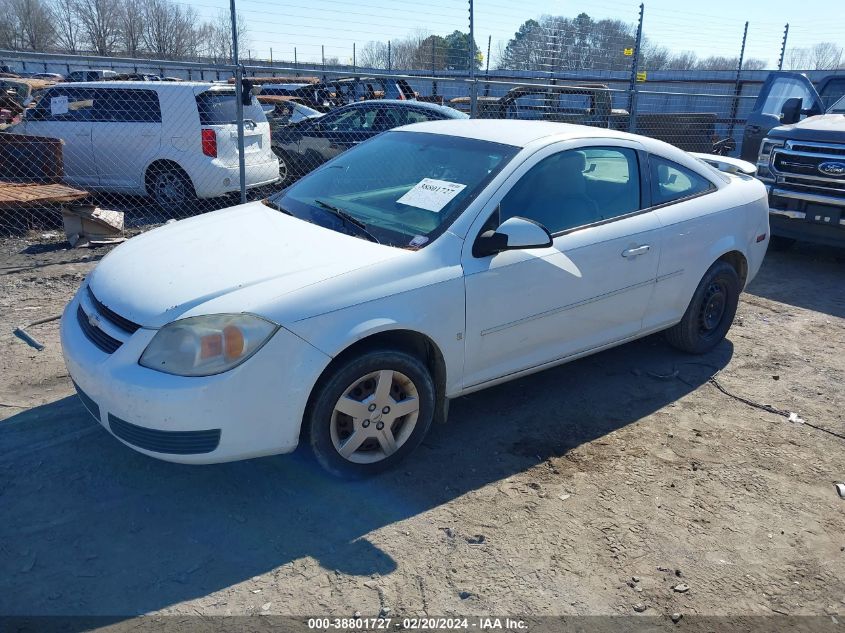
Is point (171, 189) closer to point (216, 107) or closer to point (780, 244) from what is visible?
point (216, 107)

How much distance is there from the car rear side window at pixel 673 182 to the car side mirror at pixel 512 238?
4.40 feet

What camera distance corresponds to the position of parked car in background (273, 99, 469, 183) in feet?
32.6

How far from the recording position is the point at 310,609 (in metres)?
2.61

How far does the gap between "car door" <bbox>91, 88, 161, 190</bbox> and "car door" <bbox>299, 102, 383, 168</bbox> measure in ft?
8.01

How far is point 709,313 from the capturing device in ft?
16.7

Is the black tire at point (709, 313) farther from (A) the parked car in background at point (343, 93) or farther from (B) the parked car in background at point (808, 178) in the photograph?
(A) the parked car in background at point (343, 93)

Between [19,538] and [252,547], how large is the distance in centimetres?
98

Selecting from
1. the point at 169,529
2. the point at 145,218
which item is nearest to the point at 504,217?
the point at 169,529

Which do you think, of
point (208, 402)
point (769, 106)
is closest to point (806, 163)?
point (769, 106)

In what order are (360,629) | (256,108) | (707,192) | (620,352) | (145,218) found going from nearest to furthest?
(360,629) → (707,192) → (620,352) → (145,218) → (256,108)

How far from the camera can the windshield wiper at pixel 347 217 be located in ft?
11.8

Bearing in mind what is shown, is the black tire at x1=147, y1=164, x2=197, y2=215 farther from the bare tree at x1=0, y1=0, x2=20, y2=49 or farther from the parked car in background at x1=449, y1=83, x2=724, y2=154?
the bare tree at x1=0, y1=0, x2=20, y2=49

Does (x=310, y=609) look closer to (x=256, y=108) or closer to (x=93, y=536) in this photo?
(x=93, y=536)

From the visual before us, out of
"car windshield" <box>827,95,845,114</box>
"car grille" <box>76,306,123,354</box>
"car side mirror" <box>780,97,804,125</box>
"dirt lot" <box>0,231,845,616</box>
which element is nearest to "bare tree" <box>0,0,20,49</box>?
"car side mirror" <box>780,97,804,125</box>
